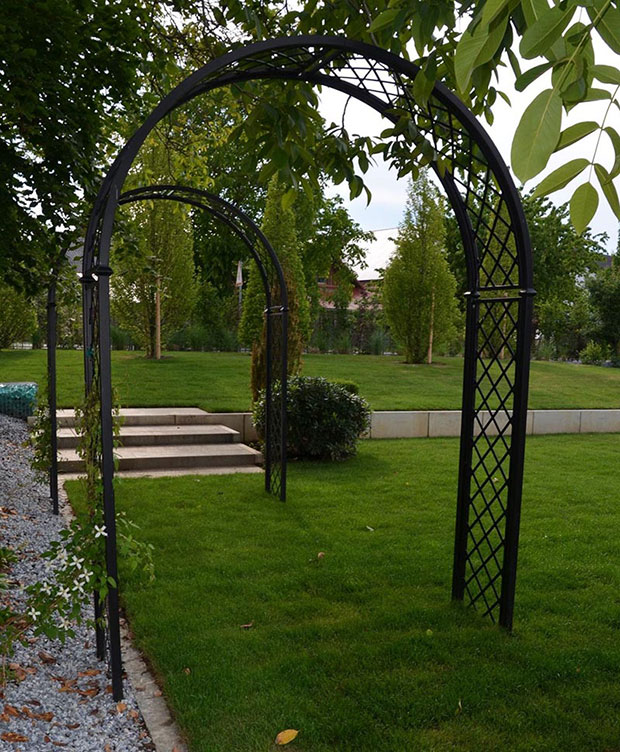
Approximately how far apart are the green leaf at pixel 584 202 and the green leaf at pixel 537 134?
0.62 feet

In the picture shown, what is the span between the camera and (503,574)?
3512 millimetres

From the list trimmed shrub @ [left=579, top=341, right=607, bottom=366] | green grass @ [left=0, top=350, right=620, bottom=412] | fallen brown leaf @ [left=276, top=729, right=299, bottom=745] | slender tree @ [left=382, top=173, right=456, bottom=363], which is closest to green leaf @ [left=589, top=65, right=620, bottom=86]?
fallen brown leaf @ [left=276, top=729, right=299, bottom=745]

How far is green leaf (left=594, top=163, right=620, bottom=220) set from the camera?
100cm

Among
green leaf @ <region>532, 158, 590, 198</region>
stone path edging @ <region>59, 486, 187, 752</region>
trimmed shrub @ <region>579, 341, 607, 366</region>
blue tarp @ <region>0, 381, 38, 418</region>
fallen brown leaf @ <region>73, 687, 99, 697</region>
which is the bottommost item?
stone path edging @ <region>59, 486, 187, 752</region>

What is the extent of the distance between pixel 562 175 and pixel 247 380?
459 inches

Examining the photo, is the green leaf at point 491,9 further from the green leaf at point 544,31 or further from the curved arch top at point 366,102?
the curved arch top at point 366,102

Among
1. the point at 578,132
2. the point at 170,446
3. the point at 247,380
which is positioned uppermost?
the point at 578,132

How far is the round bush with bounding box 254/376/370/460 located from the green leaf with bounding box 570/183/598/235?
265 inches

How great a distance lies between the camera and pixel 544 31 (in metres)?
0.87

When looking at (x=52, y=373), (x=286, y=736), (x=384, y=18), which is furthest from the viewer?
(x=52, y=373)

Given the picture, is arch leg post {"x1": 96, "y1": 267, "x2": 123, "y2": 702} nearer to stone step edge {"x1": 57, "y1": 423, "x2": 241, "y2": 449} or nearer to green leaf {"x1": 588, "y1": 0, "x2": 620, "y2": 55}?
green leaf {"x1": 588, "y1": 0, "x2": 620, "y2": 55}

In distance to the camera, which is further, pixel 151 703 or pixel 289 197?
pixel 289 197

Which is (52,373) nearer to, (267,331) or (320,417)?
(267,331)

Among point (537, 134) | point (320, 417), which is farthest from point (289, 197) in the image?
point (320, 417)
